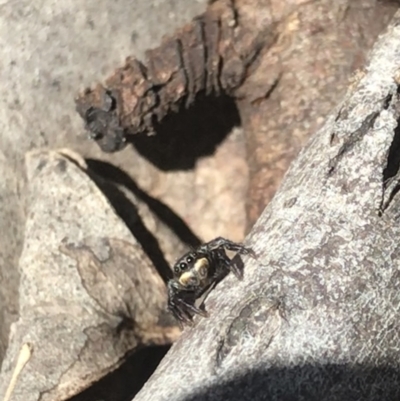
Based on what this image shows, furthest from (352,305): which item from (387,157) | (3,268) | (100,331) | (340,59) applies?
(3,268)

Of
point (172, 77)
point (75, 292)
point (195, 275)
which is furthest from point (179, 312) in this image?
point (172, 77)

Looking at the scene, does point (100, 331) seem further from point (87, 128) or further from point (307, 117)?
point (307, 117)

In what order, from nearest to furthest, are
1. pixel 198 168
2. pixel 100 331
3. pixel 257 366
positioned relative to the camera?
1. pixel 257 366
2. pixel 100 331
3. pixel 198 168

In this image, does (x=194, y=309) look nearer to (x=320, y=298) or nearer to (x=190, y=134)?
(x=320, y=298)

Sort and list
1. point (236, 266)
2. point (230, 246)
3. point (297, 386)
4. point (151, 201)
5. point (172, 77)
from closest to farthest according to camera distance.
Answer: point (297, 386)
point (236, 266)
point (230, 246)
point (172, 77)
point (151, 201)

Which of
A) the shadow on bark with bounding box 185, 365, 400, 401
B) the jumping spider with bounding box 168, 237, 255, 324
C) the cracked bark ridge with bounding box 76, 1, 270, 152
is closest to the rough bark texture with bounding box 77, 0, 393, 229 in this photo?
the cracked bark ridge with bounding box 76, 1, 270, 152

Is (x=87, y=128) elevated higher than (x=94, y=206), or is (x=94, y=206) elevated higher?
(x=87, y=128)

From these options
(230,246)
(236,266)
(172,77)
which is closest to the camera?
(236,266)
